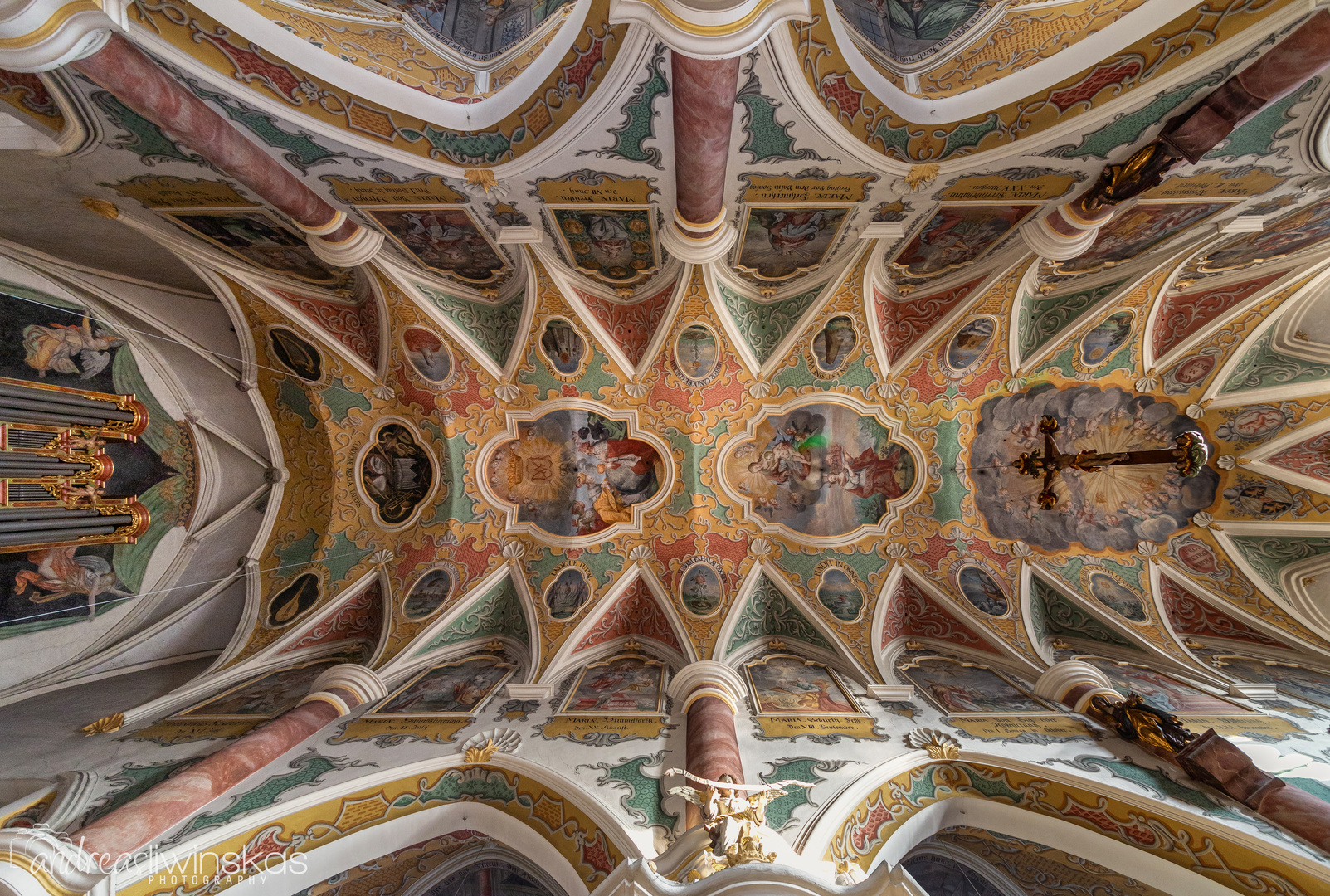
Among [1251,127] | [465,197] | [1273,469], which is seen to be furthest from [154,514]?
[1273,469]

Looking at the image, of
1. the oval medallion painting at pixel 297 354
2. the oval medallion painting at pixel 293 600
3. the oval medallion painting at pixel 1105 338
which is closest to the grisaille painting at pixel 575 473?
the oval medallion painting at pixel 297 354

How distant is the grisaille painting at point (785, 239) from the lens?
23.8ft

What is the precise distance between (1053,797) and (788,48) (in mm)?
8250

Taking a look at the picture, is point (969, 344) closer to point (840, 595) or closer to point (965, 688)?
point (840, 595)

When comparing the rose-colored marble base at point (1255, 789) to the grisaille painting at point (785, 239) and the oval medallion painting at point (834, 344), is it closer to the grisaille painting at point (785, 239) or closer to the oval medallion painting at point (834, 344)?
the oval medallion painting at point (834, 344)

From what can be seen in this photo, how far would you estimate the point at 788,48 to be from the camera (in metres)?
5.32

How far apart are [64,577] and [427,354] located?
19.7ft

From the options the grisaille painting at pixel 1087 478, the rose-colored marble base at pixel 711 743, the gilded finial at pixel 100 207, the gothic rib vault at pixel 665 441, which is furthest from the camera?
the grisaille painting at pixel 1087 478

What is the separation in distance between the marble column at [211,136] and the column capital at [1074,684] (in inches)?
429

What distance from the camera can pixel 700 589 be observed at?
9258 millimetres

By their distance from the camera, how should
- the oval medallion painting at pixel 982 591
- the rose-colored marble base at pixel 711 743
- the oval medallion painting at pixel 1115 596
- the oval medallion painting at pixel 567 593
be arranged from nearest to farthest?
the rose-colored marble base at pixel 711 743 → the oval medallion painting at pixel 1115 596 → the oval medallion painting at pixel 982 591 → the oval medallion painting at pixel 567 593

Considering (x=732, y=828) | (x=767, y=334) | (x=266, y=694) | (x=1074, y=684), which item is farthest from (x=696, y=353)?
(x=266, y=694)

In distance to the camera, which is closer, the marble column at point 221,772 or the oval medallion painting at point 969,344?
the marble column at point 221,772

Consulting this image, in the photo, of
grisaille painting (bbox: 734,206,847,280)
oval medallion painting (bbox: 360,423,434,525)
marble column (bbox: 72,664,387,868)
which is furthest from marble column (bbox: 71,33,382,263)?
marble column (bbox: 72,664,387,868)
